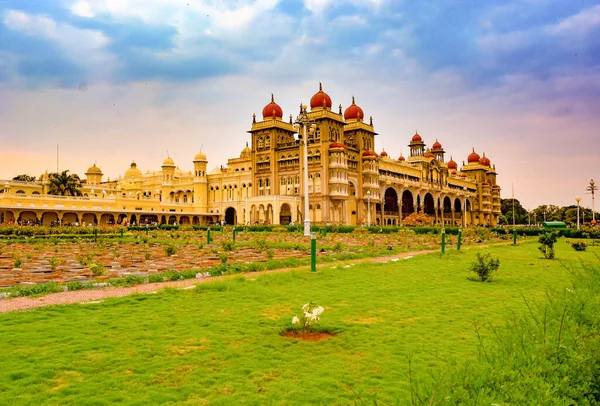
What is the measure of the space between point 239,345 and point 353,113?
63.5 meters

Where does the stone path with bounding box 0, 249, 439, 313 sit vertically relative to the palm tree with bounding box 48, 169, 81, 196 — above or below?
below

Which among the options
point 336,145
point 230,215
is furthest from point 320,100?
point 230,215

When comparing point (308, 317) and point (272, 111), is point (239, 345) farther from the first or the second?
point (272, 111)

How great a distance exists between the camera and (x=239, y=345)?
546 cm

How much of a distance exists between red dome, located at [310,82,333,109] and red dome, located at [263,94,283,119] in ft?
19.6

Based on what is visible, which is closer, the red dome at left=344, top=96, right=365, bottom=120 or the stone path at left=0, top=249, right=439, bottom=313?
the stone path at left=0, top=249, right=439, bottom=313

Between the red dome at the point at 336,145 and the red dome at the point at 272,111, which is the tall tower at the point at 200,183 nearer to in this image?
the red dome at the point at 272,111

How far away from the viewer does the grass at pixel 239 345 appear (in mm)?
4039

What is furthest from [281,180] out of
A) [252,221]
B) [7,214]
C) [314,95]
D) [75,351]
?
[75,351]

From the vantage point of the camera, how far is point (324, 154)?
5644 cm

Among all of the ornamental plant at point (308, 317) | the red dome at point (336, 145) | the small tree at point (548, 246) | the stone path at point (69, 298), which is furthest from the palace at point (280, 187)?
the ornamental plant at point (308, 317)

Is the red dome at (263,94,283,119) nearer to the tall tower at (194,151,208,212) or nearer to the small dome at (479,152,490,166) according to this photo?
the tall tower at (194,151,208,212)

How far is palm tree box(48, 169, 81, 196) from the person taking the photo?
61750 millimetres

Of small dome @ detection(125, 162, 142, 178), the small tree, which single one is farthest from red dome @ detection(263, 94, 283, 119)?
the small tree
